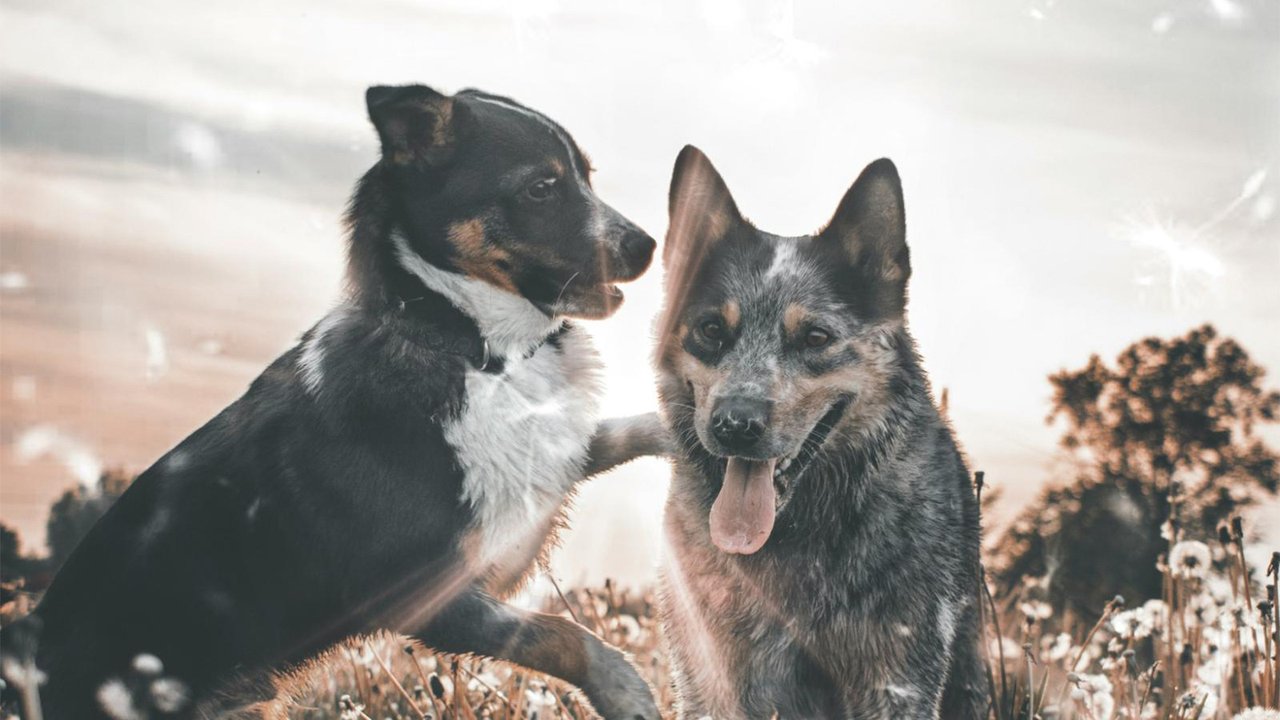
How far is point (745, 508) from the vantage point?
13.5ft

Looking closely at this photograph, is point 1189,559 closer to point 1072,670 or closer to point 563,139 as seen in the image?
point 1072,670

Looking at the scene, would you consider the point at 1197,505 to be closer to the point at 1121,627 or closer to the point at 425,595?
the point at 1121,627

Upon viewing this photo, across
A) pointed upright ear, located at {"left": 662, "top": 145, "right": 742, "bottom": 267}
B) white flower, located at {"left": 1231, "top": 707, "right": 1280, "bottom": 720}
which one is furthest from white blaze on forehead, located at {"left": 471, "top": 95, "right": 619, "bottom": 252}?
white flower, located at {"left": 1231, "top": 707, "right": 1280, "bottom": 720}

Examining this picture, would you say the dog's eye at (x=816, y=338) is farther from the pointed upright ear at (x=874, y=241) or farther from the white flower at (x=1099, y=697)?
the white flower at (x=1099, y=697)

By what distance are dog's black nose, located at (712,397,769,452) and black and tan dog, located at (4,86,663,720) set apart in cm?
85

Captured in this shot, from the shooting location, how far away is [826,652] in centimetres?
421

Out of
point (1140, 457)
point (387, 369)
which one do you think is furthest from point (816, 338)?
point (1140, 457)

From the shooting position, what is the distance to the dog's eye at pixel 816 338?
428 cm

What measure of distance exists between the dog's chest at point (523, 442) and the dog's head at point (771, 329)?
45 centimetres

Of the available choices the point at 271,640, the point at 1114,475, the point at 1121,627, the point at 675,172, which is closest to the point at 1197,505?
the point at 1114,475

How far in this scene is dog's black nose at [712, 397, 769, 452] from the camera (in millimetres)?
3910

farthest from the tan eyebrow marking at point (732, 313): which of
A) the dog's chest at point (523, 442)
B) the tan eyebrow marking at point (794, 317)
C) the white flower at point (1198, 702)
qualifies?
the white flower at point (1198, 702)

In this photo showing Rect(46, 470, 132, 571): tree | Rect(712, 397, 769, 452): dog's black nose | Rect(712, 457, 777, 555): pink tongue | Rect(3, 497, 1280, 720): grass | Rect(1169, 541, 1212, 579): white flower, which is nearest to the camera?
Rect(712, 397, 769, 452): dog's black nose

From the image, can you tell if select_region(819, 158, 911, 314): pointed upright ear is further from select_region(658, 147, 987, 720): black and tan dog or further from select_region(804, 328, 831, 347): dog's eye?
select_region(804, 328, 831, 347): dog's eye
